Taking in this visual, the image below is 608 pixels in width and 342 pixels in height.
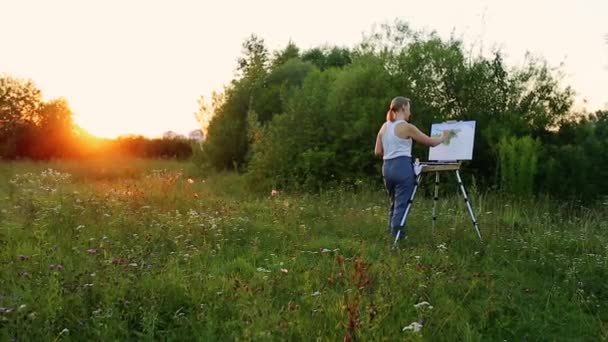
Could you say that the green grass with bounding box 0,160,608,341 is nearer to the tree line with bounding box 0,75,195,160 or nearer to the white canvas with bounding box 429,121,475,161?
the white canvas with bounding box 429,121,475,161

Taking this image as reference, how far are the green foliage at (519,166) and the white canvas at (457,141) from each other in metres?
4.15

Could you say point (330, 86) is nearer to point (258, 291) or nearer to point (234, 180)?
point (234, 180)

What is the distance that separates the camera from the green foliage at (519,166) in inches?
468

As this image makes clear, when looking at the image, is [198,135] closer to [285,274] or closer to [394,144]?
[394,144]

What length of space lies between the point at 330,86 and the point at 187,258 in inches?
440

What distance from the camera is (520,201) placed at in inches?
442

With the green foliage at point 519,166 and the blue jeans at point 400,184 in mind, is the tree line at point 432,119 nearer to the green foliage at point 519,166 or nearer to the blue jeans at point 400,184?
the green foliage at point 519,166

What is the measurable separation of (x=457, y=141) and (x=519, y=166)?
4.32 m

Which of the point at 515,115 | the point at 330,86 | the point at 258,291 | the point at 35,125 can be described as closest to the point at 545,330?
the point at 258,291

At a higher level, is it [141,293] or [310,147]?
[310,147]

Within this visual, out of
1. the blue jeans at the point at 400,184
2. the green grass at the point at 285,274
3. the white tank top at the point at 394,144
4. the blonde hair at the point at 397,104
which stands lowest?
the green grass at the point at 285,274

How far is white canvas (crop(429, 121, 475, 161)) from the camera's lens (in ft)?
26.8

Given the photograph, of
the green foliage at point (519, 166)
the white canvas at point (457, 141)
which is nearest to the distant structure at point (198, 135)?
the green foliage at point (519, 166)

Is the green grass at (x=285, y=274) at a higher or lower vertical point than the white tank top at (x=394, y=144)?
Result: lower
